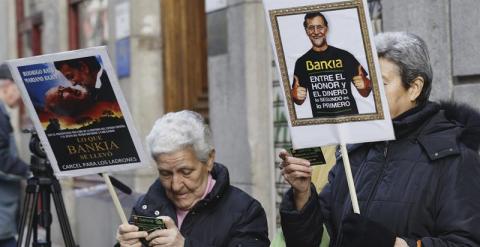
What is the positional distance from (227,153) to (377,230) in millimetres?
4847

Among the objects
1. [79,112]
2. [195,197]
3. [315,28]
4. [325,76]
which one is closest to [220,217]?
[195,197]

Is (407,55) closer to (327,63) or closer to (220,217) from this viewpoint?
(327,63)

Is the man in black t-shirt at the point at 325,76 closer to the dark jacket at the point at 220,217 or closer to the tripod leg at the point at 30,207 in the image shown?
the dark jacket at the point at 220,217

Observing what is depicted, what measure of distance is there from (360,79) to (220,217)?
89 centimetres

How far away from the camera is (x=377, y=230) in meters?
2.87

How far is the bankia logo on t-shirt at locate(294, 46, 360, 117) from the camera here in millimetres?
3018

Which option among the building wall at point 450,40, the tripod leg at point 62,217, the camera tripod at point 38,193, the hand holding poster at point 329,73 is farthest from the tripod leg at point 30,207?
the hand holding poster at point 329,73

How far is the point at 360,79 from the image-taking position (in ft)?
9.86

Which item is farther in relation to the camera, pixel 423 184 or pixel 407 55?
pixel 407 55

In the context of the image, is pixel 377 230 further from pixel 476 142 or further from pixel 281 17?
pixel 281 17

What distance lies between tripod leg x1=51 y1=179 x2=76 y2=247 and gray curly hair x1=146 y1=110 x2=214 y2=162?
1.73 m

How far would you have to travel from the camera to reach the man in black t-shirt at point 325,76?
9.86 feet

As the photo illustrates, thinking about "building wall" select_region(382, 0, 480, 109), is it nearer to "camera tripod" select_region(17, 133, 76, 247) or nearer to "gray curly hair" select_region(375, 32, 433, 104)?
"gray curly hair" select_region(375, 32, 433, 104)

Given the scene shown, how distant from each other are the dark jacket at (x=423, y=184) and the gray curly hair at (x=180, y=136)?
54 centimetres
